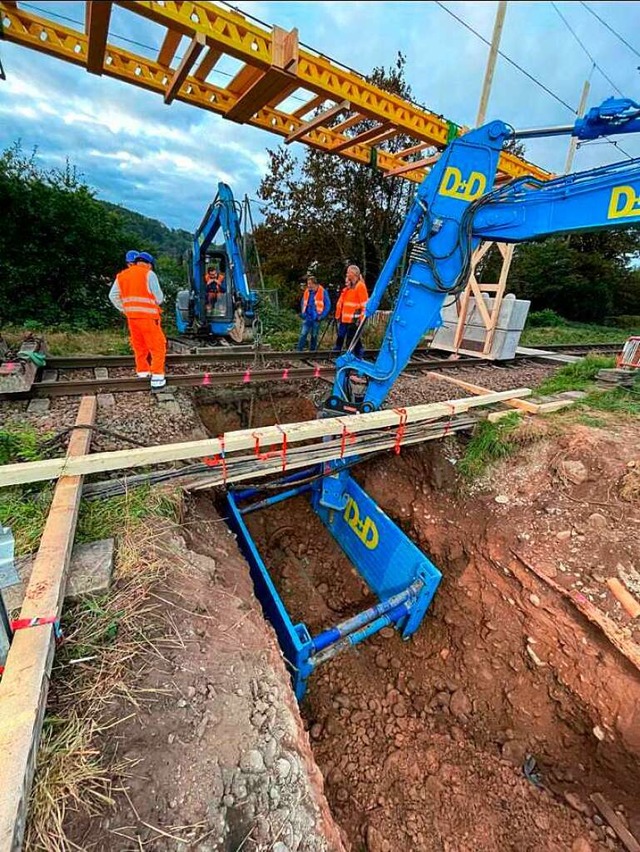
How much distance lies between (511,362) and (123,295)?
7.79m

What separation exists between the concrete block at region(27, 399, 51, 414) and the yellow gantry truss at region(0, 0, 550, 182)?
3.04 m

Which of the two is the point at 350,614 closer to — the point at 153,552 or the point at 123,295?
the point at 153,552

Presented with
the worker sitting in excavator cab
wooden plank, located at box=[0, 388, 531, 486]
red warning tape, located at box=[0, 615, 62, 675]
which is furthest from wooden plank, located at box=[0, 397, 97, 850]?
the worker sitting in excavator cab

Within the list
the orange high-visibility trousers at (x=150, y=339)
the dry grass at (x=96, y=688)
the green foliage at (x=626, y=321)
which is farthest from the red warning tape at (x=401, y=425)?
the green foliage at (x=626, y=321)

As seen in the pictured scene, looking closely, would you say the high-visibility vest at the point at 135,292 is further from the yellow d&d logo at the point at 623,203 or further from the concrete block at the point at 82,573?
the yellow d&d logo at the point at 623,203

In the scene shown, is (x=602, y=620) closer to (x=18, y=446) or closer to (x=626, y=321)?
(x=18, y=446)

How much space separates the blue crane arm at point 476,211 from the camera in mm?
3168

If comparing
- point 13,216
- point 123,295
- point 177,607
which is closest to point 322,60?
point 123,295

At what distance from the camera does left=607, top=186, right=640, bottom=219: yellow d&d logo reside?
3096mm

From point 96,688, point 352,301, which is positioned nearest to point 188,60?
point 96,688

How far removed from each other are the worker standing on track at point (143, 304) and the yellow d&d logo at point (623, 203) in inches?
185

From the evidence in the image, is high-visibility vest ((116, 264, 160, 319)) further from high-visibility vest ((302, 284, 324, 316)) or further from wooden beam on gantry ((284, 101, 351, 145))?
high-visibility vest ((302, 284, 324, 316))

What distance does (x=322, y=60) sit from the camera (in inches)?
137

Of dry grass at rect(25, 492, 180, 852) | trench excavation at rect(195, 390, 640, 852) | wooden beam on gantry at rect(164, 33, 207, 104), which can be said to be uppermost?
wooden beam on gantry at rect(164, 33, 207, 104)
